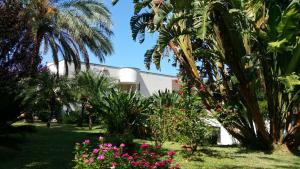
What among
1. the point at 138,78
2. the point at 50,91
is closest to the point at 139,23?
the point at 50,91

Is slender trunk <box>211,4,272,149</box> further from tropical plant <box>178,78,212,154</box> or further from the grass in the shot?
tropical plant <box>178,78,212,154</box>

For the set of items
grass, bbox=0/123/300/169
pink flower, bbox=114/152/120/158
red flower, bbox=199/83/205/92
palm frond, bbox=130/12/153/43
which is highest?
palm frond, bbox=130/12/153/43

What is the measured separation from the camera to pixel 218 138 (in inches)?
883

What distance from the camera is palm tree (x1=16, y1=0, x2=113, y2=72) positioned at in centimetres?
2289

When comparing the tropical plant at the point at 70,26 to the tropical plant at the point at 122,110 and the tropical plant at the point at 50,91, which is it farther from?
the tropical plant at the point at 122,110

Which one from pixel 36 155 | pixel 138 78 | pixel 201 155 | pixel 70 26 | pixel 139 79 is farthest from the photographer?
pixel 139 79

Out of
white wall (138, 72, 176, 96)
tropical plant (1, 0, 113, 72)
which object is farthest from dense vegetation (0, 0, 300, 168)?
white wall (138, 72, 176, 96)

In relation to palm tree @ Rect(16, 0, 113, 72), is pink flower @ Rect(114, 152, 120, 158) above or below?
below

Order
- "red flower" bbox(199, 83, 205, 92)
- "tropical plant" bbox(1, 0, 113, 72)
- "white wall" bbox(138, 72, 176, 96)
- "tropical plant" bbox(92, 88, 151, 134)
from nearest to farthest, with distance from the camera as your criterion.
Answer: "red flower" bbox(199, 83, 205, 92) < "tropical plant" bbox(92, 88, 151, 134) < "tropical plant" bbox(1, 0, 113, 72) < "white wall" bbox(138, 72, 176, 96)

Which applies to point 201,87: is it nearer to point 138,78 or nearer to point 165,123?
point 165,123

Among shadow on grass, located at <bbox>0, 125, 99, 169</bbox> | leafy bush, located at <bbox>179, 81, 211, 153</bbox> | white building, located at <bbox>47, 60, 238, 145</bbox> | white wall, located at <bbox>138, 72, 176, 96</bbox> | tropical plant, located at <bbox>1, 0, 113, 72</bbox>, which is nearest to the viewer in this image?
shadow on grass, located at <bbox>0, 125, 99, 169</bbox>

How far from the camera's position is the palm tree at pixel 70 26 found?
2289 cm

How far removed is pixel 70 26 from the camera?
23.4 m

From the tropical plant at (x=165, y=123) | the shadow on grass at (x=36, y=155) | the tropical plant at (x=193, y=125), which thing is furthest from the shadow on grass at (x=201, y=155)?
the shadow on grass at (x=36, y=155)
